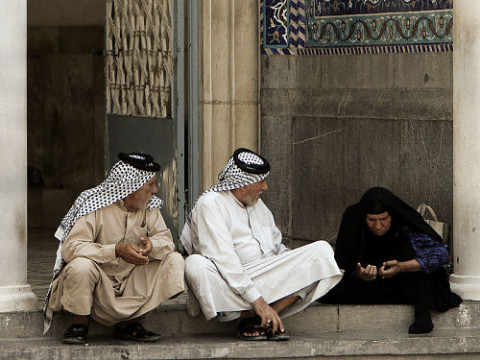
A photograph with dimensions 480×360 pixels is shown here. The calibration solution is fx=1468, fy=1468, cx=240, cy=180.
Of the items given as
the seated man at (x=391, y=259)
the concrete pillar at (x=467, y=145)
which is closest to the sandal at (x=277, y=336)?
the seated man at (x=391, y=259)

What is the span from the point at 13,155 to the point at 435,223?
2973 mm

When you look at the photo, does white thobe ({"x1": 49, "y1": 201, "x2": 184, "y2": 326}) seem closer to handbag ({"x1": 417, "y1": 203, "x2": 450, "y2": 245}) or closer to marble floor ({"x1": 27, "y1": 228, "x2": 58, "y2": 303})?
marble floor ({"x1": 27, "y1": 228, "x2": 58, "y2": 303})

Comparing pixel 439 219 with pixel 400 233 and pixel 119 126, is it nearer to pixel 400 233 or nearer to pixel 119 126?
pixel 400 233

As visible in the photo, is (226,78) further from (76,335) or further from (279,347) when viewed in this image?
(76,335)

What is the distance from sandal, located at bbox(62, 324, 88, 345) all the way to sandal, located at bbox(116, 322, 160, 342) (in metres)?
0.23

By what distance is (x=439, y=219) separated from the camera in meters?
9.64

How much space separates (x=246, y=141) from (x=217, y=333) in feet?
9.25

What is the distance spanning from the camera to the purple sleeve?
327 inches

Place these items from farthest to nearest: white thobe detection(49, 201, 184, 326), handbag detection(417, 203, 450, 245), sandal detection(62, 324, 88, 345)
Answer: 1. handbag detection(417, 203, 450, 245)
2. sandal detection(62, 324, 88, 345)
3. white thobe detection(49, 201, 184, 326)

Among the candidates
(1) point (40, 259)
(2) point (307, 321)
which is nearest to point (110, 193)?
(2) point (307, 321)

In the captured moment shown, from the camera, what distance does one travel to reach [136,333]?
26.0ft

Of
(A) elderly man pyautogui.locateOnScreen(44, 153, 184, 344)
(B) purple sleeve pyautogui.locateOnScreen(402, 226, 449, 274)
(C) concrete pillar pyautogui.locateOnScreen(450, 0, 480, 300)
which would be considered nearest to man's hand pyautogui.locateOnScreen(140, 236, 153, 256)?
(A) elderly man pyautogui.locateOnScreen(44, 153, 184, 344)

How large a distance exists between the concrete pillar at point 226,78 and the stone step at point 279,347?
2.68 m

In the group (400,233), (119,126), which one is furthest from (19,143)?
(119,126)
